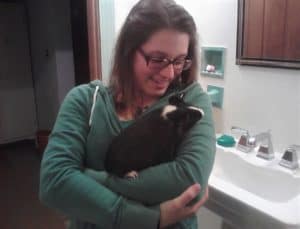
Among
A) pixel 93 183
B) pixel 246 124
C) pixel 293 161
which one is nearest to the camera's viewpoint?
pixel 93 183

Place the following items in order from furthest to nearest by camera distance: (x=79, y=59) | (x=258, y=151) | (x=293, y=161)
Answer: (x=79, y=59), (x=258, y=151), (x=293, y=161)

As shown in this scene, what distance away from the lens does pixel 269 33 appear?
3.96 ft

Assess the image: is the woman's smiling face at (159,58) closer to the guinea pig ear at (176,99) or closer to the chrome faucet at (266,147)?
the guinea pig ear at (176,99)

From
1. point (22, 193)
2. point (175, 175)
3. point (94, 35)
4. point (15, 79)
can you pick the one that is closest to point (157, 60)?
point (175, 175)

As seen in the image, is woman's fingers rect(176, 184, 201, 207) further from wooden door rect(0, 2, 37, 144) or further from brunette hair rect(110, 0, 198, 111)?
wooden door rect(0, 2, 37, 144)

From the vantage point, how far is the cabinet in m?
1.12

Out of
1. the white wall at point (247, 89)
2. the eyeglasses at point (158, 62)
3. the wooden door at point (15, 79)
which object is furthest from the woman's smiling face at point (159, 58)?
the wooden door at point (15, 79)

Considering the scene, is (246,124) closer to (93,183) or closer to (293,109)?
(293,109)

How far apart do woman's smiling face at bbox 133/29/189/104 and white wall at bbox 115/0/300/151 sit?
0.57 metres

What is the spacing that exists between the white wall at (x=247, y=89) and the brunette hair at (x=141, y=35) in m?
0.49

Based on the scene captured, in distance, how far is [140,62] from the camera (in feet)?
2.59

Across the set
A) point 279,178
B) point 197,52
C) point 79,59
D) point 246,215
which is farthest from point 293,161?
point 79,59

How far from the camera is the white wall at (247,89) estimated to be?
1.18 m

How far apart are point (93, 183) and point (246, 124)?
0.87 metres
